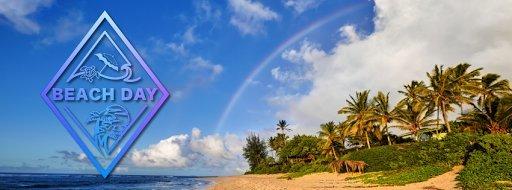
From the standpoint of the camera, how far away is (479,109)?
37.0 metres

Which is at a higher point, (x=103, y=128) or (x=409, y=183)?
(x=103, y=128)

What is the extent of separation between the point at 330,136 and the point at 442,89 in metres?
20.2

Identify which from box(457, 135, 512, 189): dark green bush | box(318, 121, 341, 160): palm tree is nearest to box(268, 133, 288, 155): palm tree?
box(318, 121, 341, 160): palm tree

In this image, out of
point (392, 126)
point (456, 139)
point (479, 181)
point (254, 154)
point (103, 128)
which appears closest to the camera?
point (103, 128)

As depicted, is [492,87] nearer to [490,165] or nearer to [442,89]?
[442,89]

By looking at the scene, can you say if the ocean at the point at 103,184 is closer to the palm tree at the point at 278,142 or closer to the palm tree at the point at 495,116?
the palm tree at the point at 278,142

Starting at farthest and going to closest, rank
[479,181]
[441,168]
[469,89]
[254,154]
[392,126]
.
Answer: [254,154] → [392,126] → [469,89] → [441,168] → [479,181]

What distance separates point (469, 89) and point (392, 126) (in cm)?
1125

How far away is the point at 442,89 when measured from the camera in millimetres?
42031

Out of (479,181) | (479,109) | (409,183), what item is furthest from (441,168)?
(479,109)

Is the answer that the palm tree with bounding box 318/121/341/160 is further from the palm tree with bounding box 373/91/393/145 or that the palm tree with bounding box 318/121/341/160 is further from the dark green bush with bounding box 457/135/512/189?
the dark green bush with bounding box 457/135/512/189

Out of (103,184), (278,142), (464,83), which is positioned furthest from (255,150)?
(464,83)

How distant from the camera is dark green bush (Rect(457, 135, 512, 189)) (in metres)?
19.6

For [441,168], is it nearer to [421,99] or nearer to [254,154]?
[421,99]
